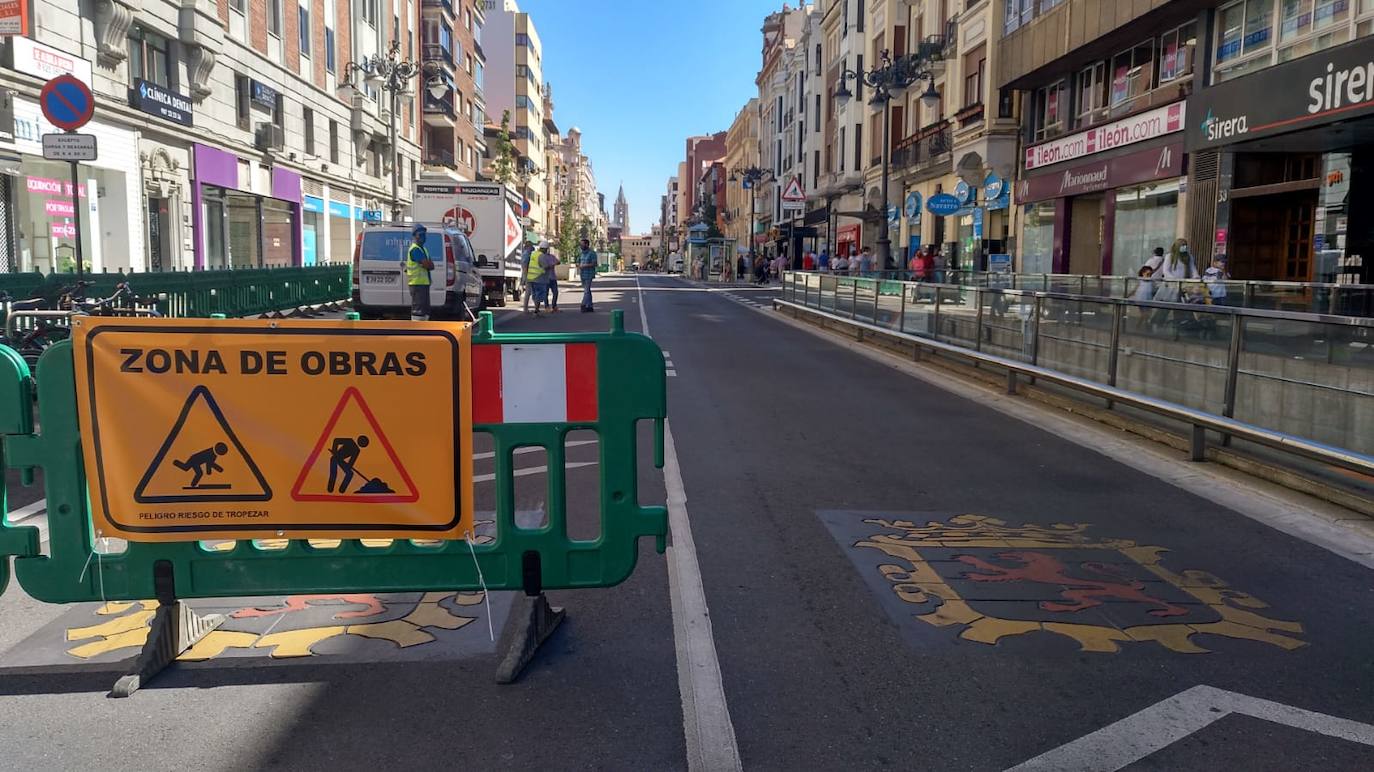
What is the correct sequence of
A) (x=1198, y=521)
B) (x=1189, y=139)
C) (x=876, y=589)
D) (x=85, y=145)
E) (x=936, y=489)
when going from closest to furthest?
(x=876, y=589), (x=1198, y=521), (x=936, y=489), (x=85, y=145), (x=1189, y=139)

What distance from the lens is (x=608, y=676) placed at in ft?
13.3

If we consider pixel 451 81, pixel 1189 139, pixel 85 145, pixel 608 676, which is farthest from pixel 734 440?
pixel 451 81

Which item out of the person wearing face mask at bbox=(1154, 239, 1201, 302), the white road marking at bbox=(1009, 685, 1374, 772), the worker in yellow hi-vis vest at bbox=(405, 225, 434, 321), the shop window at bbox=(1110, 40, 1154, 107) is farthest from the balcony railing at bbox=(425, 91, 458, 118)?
the white road marking at bbox=(1009, 685, 1374, 772)

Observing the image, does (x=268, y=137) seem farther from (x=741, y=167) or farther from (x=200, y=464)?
(x=741, y=167)

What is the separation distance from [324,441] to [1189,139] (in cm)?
1931

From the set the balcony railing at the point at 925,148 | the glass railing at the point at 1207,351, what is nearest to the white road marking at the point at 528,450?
the glass railing at the point at 1207,351

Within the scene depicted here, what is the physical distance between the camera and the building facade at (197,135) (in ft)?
68.1

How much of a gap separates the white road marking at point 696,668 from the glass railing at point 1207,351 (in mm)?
4543

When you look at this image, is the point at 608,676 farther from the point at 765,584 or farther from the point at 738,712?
the point at 765,584

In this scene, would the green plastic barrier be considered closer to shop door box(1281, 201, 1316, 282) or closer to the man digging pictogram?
the man digging pictogram

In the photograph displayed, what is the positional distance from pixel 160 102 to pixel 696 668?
84.2 ft

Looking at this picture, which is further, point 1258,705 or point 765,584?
point 765,584

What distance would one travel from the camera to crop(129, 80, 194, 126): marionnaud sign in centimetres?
A: 2417

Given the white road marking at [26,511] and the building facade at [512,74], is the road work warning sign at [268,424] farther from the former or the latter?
the building facade at [512,74]
